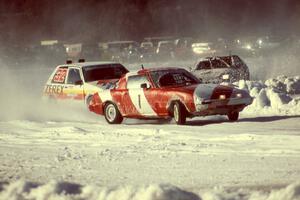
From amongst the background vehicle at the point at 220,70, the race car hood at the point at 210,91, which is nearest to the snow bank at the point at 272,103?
the race car hood at the point at 210,91

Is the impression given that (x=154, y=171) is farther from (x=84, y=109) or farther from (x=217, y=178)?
(x=84, y=109)

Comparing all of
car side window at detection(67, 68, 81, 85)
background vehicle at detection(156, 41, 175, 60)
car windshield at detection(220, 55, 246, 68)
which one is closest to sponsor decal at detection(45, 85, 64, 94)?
car side window at detection(67, 68, 81, 85)

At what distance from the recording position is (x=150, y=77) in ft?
47.4

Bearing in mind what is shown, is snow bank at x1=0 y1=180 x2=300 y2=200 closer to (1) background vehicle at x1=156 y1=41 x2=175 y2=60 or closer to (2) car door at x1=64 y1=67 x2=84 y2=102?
(2) car door at x1=64 y1=67 x2=84 y2=102

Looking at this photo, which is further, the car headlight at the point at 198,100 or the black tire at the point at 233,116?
the black tire at the point at 233,116

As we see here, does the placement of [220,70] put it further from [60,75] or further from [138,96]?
[138,96]

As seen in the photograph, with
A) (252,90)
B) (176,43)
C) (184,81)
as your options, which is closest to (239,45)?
(176,43)

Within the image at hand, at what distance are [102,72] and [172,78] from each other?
3.42 m

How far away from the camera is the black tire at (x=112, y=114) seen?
15117mm

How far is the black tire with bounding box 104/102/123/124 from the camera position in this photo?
15117 millimetres

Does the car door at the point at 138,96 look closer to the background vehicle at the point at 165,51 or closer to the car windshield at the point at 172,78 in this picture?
the car windshield at the point at 172,78

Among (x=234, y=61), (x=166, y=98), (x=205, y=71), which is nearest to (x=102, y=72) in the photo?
(x=166, y=98)

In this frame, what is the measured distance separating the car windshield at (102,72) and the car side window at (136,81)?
2262 mm

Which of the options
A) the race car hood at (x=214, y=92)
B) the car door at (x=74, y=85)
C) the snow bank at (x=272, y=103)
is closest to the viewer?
→ the race car hood at (x=214, y=92)
